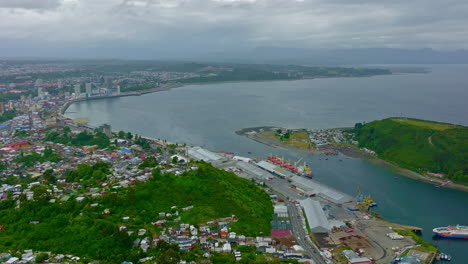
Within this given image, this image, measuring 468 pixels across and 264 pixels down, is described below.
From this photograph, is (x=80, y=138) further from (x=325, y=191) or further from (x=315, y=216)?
→ (x=315, y=216)

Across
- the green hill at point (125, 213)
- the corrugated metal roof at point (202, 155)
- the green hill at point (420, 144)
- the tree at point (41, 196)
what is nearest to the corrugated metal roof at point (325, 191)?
the green hill at point (125, 213)

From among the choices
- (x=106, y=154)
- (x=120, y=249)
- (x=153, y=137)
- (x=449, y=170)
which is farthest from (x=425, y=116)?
(x=120, y=249)

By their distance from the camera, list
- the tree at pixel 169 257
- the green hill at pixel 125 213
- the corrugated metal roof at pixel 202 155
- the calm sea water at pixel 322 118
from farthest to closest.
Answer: the corrugated metal roof at pixel 202 155 → the calm sea water at pixel 322 118 → the green hill at pixel 125 213 → the tree at pixel 169 257

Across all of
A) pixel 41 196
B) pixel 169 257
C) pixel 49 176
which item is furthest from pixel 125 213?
pixel 49 176

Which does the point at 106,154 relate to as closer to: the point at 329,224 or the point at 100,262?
the point at 100,262

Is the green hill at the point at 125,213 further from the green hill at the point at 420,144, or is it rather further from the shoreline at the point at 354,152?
the green hill at the point at 420,144

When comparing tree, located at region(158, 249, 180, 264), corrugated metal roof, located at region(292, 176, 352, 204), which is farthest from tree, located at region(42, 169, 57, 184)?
corrugated metal roof, located at region(292, 176, 352, 204)

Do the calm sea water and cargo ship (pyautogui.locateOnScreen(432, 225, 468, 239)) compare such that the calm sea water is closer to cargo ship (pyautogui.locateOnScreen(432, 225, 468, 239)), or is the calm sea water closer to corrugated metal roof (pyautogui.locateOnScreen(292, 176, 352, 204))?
cargo ship (pyautogui.locateOnScreen(432, 225, 468, 239))
